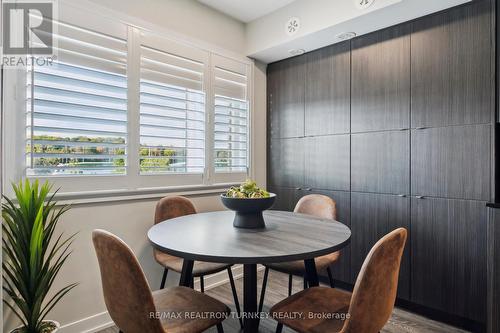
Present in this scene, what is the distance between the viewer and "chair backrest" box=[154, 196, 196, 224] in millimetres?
2398

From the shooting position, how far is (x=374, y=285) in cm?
116

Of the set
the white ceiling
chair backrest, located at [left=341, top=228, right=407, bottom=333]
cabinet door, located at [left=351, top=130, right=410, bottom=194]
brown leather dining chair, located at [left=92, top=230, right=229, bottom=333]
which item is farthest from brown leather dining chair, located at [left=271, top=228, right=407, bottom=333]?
the white ceiling

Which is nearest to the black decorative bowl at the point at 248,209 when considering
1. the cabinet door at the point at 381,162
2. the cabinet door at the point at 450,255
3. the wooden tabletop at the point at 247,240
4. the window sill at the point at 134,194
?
the wooden tabletop at the point at 247,240

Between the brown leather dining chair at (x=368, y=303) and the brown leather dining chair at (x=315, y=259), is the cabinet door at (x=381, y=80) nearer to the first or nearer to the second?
the brown leather dining chair at (x=315, y=259)

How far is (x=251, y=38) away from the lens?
334 centimetres

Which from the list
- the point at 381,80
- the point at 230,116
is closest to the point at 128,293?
the point at 230,116

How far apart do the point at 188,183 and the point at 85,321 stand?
1364 mm

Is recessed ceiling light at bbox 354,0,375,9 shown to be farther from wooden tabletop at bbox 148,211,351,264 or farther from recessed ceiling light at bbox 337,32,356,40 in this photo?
wooden tabletop at bbox 148,211,351,264

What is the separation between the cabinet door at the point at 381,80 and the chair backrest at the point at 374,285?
1.69 metres

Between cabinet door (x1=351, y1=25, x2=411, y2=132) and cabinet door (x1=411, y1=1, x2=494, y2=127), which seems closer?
cabinet door (x1=411, y1=1, x2=494, y2=127)

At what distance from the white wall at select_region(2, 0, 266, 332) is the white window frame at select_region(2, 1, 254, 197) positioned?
95 mm

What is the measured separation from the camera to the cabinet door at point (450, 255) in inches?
84.1

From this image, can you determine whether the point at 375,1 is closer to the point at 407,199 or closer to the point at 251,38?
the point at 251,38

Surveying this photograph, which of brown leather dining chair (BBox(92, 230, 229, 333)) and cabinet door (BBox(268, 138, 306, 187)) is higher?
cabinet door (BBox(268, 138, 306, 187))
